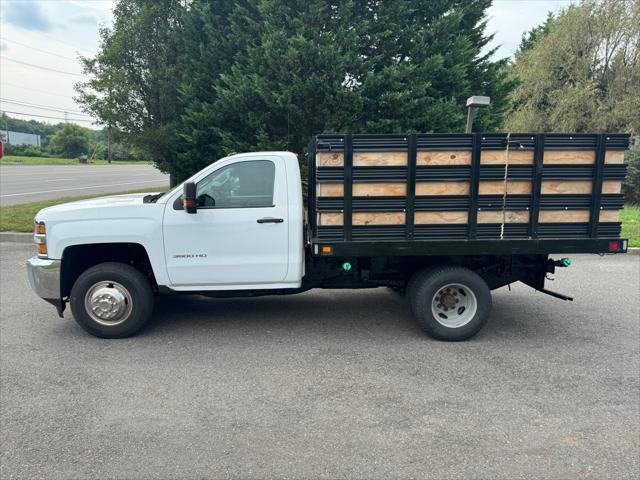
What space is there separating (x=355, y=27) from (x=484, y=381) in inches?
416

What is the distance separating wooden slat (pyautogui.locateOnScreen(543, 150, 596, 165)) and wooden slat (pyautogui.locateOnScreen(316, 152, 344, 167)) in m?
1.97

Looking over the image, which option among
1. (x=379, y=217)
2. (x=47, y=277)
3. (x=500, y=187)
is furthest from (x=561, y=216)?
(x=47, y=277)

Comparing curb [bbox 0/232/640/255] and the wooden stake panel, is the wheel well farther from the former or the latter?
curb [bbox 0/232/640/255]

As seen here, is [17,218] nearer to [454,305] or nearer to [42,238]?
[42,238]

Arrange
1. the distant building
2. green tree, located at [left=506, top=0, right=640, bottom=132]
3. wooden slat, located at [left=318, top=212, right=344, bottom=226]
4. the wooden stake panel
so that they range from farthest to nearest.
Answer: the distant building < green tree, located at [left=506, top=0, right=640, bottom=132] < wooden slat, located at [left=318, top=212, right=344, bottom=226] < the wooden stake panel

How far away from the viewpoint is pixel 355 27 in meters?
12.6

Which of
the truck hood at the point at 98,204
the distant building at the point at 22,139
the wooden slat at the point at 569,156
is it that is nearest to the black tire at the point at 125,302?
the truck hood at the point at 98,204

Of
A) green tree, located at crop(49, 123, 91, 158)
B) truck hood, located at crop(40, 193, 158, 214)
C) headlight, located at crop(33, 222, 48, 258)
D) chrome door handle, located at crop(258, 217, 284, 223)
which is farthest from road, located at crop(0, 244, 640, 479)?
green tree, located at crop(49, 123, 91, 158)

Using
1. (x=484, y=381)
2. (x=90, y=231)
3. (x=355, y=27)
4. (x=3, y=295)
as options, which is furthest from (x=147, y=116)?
(x=484, y=381)

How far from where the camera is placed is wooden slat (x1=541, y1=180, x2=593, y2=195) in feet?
16.1

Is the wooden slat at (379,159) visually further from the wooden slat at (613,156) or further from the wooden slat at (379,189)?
the wooden slat at (613,156)

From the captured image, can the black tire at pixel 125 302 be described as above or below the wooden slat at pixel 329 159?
below

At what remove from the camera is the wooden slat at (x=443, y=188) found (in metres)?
4.91

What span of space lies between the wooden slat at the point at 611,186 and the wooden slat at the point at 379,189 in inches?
76.3
